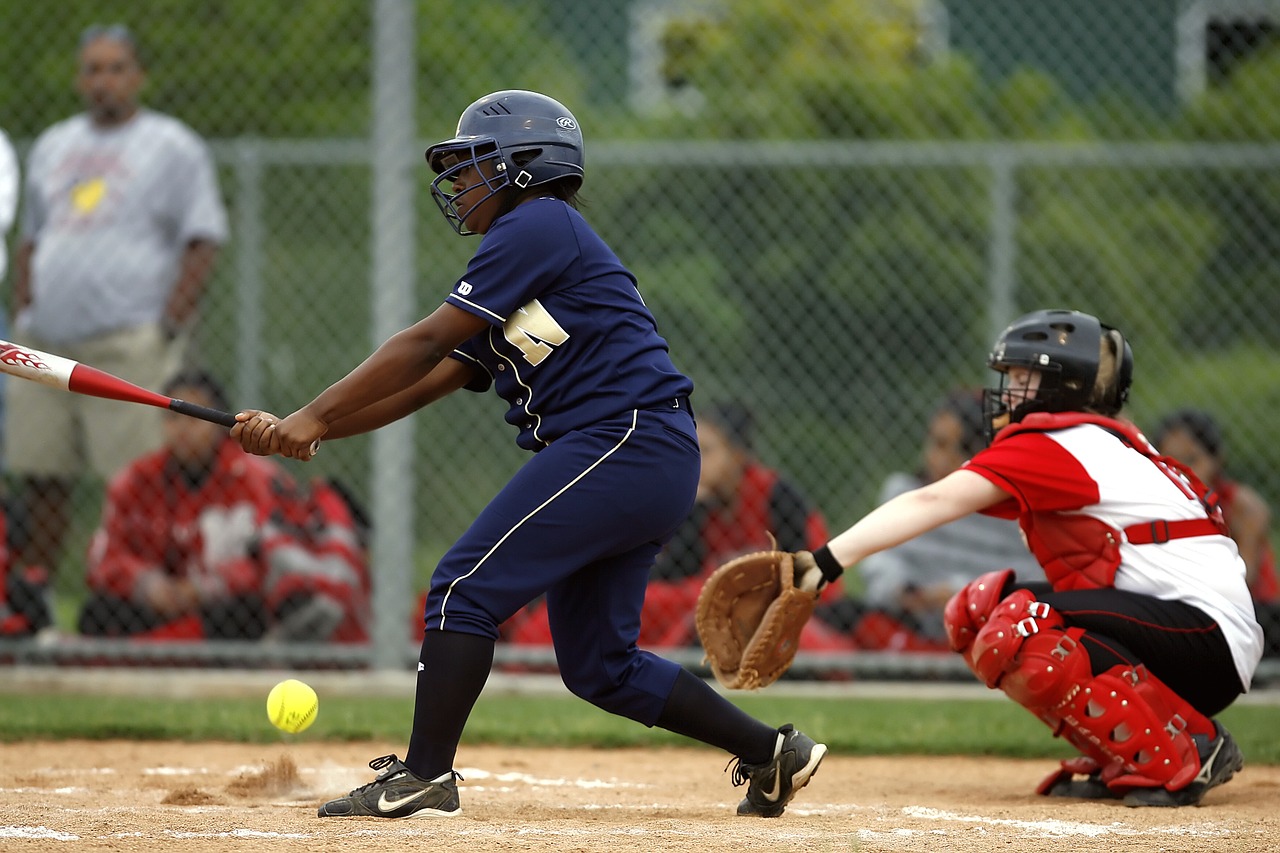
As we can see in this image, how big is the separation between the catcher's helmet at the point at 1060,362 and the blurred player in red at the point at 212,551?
3.26 metres

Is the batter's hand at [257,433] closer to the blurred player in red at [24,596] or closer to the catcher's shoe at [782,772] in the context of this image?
the catcher's shoe at [782,772]

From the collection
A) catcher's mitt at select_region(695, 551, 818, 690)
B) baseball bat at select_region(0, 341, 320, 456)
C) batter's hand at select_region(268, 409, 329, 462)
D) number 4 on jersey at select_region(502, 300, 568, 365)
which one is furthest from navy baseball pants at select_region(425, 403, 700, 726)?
baseball bat at select_region(0, 341, 320, 456)

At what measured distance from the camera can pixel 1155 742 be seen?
161 inches

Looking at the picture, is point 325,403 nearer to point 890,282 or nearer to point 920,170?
point 890,282

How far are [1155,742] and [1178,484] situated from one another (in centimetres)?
69

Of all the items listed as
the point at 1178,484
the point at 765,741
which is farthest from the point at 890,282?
the point at 765,741

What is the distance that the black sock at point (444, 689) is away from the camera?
3613 millimetres

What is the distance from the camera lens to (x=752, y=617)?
423cm

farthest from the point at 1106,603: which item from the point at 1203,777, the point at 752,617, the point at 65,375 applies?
the point at 65,375

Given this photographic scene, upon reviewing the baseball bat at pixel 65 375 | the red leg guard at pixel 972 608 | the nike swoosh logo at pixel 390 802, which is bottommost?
the red leg guard at pixel 972 608

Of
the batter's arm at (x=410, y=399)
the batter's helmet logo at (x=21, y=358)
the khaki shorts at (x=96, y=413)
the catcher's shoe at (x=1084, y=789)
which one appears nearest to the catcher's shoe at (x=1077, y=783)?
the catcher's shoe at (x=1084, y=789)

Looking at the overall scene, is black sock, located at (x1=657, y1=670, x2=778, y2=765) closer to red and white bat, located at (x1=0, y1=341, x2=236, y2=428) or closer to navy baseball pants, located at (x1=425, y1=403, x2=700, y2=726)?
navy baseball pants, located at (x1=425, y1=403, x2=700, y2=726)

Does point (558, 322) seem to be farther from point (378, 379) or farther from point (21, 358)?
point (21, 358)

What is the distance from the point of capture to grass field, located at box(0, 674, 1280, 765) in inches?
211
